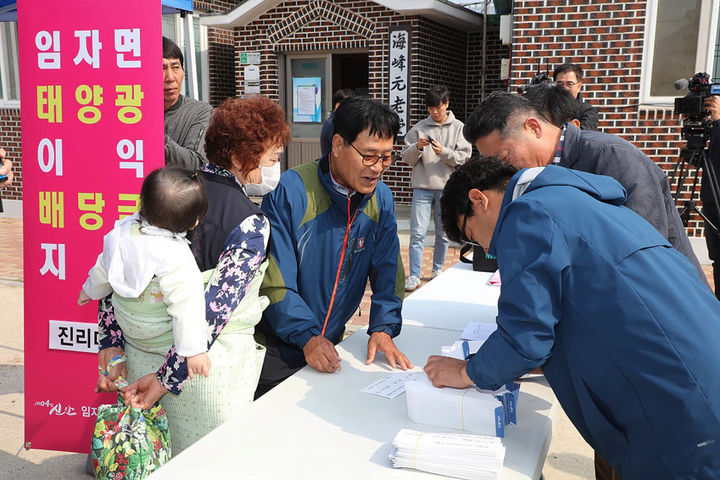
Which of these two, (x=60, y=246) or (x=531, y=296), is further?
(x=60, y=246)

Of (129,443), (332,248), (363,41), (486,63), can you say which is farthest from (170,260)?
(486,63)

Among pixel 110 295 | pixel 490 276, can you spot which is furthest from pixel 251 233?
pixel 490 276

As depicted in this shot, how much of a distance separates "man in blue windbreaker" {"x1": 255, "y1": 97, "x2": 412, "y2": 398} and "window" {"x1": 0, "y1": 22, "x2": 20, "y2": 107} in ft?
32.8

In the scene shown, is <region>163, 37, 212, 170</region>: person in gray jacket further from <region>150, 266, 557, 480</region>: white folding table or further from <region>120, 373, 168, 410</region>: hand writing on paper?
<region>150, 266, 557, 480</region>: white folding table

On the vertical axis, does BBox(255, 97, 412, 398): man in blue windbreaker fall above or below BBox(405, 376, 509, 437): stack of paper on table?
above

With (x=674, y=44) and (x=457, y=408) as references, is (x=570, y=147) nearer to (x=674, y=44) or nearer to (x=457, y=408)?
(x=457, y=408)

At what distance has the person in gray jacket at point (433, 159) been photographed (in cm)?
613

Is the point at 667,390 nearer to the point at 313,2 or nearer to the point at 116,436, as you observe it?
the point at 116,436

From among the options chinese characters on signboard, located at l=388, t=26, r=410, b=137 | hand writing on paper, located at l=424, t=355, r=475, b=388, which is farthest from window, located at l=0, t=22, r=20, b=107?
hand writing on paper, located at l=424, t=355, r=475, b=388

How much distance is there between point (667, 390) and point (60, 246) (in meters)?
2.47

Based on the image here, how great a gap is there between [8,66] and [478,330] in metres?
10.9

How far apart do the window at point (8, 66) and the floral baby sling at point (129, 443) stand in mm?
10212

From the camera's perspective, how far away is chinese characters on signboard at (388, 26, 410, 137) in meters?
9.53

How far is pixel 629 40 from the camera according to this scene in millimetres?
6781
